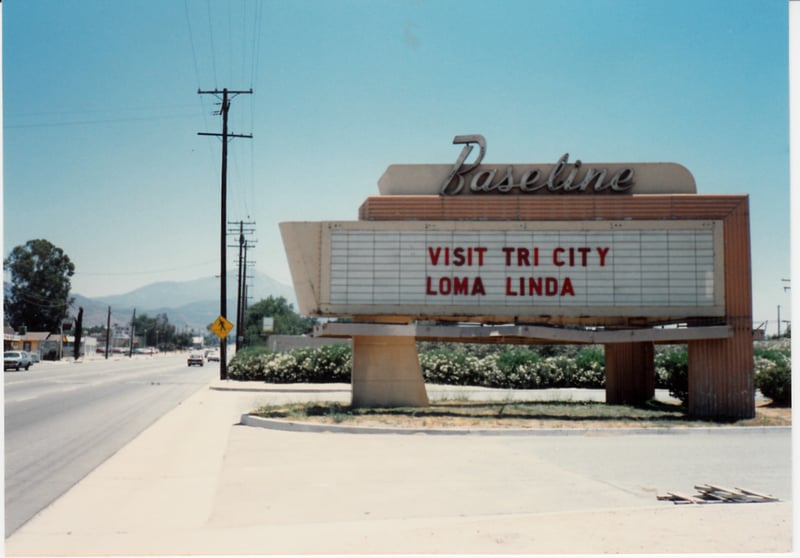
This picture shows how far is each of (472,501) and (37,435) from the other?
1101cm

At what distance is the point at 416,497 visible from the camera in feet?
32.6

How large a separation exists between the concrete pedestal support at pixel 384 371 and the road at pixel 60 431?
5.43 meters

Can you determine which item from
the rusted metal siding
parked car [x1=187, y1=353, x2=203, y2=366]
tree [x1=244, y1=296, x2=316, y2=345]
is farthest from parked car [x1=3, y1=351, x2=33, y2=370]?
tree [x1=244, y1=296, x2=316, y2=345]

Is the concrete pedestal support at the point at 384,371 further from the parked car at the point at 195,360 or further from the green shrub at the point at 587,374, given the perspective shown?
the parked car at the point at 195,360

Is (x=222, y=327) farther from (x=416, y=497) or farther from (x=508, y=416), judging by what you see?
(x=416, y=497)

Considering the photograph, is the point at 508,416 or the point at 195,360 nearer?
the point at 508,416

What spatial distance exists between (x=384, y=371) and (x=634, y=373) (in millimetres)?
8202

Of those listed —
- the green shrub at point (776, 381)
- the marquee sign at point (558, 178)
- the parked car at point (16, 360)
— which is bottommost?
the parked car at point (16, 360)

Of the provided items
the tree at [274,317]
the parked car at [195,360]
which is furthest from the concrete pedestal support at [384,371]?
the tree at [274,317]

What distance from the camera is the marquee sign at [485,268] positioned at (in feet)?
61.2

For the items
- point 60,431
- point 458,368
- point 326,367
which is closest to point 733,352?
point 60,431

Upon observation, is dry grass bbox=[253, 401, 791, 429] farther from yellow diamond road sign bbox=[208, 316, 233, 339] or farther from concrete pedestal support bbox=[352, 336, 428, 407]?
yellow diamond road sign bbox=[208, 316, 233, 339]

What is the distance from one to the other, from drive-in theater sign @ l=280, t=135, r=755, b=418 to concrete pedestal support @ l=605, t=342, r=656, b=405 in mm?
4194

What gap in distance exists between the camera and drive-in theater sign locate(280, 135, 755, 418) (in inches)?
726
